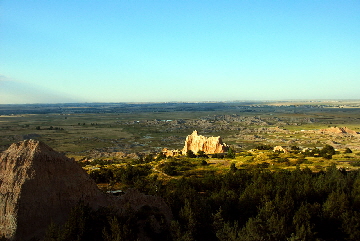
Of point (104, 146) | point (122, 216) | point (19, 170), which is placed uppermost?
point (19, 170)

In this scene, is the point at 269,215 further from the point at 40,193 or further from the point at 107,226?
the point at 40,193

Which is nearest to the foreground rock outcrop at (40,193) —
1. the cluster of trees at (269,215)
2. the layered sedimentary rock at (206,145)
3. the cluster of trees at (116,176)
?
the cluster of trees at (269,215)

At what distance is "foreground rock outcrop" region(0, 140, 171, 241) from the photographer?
1230 centimetres

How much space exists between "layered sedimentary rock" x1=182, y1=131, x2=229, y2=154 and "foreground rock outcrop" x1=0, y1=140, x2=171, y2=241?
26.5m

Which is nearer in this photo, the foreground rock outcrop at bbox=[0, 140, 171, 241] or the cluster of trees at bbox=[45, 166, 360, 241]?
the cluster of trees at bbox=[45, 166, 360, 241]

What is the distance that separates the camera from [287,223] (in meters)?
13.5

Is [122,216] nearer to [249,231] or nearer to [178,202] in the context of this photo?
[178,202]

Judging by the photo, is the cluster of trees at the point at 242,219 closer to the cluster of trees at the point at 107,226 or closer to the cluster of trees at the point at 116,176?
the cluster of trees at the point at 107,226

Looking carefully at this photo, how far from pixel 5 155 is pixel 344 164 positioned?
3152cm

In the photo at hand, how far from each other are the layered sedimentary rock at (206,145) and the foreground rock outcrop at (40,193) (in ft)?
87.0

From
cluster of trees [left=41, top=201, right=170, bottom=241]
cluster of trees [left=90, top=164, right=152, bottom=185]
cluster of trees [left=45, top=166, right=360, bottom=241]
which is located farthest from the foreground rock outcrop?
cluster of trees [left=90, top=164, right=152, bottom=185]

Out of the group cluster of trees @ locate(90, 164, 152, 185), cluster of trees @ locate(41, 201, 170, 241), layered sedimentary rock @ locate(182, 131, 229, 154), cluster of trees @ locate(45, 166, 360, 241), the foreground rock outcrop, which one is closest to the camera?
cluster of trees @ locate(41, 201, 170, 241)

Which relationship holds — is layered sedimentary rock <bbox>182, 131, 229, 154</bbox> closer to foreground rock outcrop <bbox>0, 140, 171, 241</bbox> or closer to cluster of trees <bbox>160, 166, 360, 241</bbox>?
cluster of trees <bbox>160, 166, 360, 241</bbox>

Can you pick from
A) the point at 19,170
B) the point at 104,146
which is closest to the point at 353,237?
the point at 19,170
